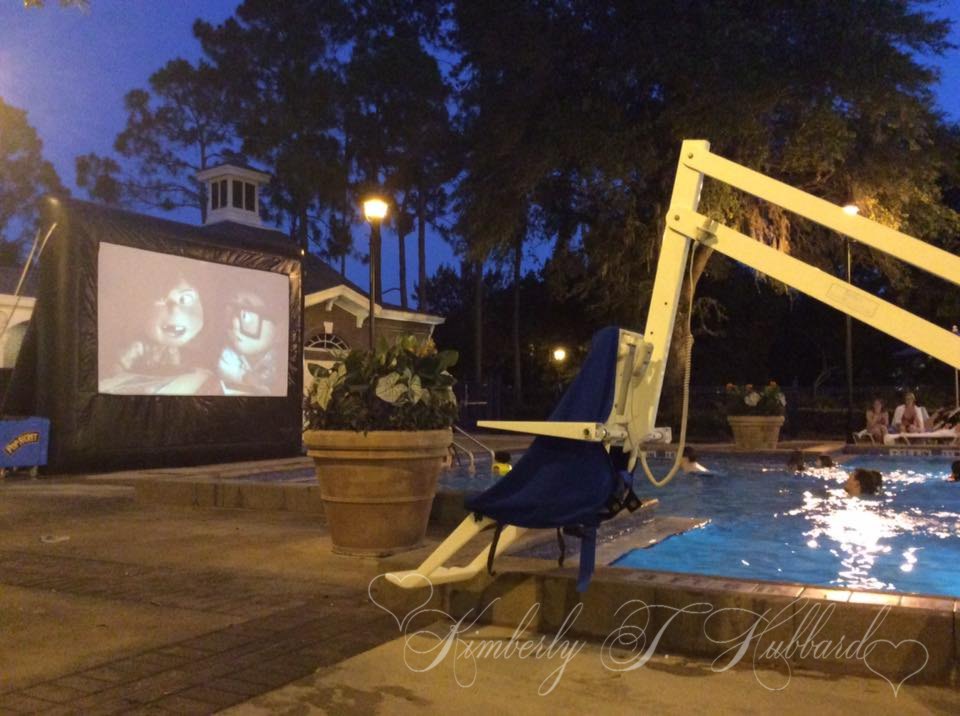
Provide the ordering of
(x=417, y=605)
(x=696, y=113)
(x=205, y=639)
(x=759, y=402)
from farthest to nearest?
(x=696, y=113)
(x=759, y=402)
(x=417, y=605)
(x=205, y=639)

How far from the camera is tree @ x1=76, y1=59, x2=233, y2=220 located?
3909cm

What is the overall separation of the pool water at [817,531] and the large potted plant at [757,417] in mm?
2870

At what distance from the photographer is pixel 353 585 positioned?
16.6 ft

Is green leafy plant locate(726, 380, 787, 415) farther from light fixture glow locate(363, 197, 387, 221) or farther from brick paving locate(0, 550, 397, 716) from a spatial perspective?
brick paving locate(0, 550, 397, 716)

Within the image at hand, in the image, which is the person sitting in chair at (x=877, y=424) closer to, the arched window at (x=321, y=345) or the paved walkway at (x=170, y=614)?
the arched window at (x=321, y=345)

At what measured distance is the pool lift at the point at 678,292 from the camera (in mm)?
3230

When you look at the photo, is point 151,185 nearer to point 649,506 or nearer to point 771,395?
point 771,395

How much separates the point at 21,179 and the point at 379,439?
40761mm

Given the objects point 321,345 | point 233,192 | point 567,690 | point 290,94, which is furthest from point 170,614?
point 290,94

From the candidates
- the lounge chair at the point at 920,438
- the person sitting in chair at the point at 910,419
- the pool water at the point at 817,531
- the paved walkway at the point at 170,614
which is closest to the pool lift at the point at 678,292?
the paved walkway at the point at 170,614

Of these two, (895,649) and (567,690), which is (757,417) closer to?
(895,649)

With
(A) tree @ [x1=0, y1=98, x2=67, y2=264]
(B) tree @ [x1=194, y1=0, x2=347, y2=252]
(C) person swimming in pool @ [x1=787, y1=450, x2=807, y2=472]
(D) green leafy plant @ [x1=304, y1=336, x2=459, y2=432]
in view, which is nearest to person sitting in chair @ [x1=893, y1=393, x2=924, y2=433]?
→ (C) person swimming in pool @ [x1=787, y1=450, x2=807, y2=472]

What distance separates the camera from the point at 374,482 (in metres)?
5.66
